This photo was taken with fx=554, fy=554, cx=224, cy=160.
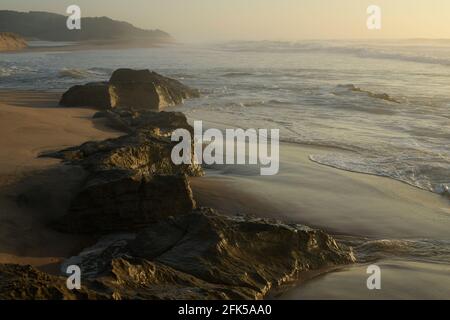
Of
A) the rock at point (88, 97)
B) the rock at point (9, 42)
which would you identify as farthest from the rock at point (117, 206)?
the rock at point (9, 42)

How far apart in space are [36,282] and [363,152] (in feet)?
25.2

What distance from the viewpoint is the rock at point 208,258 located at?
3627 millimetres

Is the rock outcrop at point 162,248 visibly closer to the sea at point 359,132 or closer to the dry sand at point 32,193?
the dry sand at point 32,193

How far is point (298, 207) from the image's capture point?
6477 millimetres

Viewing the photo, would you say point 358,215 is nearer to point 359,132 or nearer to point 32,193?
point 32,193

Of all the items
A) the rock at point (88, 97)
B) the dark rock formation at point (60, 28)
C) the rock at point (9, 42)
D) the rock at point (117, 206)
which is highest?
the dark rock formation at point (60, 28)

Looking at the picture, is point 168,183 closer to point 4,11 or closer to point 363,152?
point 363,152

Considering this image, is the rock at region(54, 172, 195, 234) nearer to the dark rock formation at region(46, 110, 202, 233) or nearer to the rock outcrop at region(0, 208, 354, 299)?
the dark rock formation at region(46, 110, 202, 233)

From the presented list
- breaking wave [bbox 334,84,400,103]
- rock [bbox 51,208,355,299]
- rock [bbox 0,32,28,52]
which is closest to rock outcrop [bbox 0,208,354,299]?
rock [bbox 51,208,355,299]

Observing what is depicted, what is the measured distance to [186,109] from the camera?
15719 millimetres

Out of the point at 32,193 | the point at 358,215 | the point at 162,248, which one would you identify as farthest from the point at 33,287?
the point at 358,215

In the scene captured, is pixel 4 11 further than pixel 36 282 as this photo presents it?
Yes

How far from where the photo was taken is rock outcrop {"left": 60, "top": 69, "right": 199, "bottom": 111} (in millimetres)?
14078
